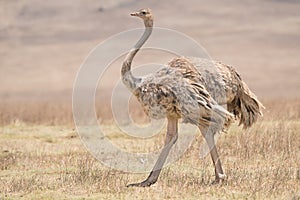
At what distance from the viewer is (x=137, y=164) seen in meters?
13.1

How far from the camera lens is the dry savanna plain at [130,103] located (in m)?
10.7

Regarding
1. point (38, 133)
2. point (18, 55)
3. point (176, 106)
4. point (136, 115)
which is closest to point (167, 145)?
point (176, 106)

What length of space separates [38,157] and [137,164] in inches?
86.0

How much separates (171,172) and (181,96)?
5.48 ft

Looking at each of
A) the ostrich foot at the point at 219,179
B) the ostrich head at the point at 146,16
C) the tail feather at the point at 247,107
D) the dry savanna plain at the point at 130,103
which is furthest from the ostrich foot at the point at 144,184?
the ostrich head at the point at 146,16

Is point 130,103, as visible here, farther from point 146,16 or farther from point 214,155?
point 214,155

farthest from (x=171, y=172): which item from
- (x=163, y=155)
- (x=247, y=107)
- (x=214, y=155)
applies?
(x=247, y=107)

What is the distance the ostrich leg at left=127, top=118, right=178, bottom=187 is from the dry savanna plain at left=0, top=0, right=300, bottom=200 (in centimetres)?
14

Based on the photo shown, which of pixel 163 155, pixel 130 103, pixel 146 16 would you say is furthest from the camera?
pixel 130 103

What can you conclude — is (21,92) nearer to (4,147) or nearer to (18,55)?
(18,55)

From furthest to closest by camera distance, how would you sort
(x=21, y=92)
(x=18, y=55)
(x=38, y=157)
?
(x=18, y=55) → (x=21, y=92) → (x=38, y=157)

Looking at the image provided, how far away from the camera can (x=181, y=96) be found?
10.7 metres

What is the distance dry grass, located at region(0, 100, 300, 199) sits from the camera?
398 inches

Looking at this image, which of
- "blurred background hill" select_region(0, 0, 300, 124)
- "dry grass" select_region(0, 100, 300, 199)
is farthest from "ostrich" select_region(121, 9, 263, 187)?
"blurred background hill" select_region(0, 0, 300, 124)
